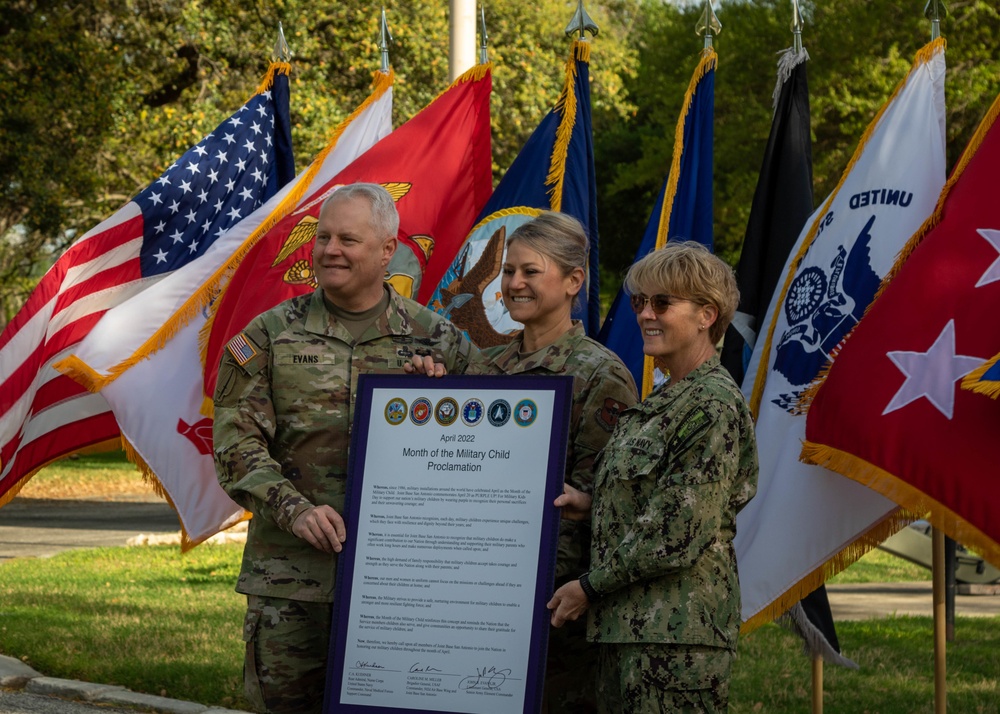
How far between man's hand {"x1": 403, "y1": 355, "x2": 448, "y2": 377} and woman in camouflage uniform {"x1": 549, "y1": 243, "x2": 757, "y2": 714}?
1.88ft

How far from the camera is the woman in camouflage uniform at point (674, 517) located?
284cm

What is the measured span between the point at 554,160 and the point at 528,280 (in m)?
2.55

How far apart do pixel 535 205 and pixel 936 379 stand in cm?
232

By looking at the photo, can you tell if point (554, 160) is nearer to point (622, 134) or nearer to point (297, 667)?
point (297, 667)

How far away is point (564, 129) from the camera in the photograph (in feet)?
19.1

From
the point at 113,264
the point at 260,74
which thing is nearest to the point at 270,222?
the point at 113,264

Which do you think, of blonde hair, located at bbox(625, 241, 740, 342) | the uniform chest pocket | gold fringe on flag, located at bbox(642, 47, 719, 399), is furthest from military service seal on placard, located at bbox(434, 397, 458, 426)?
gold fringe on flag, located at bbox(642, 47, 719, 399)

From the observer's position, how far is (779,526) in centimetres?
458

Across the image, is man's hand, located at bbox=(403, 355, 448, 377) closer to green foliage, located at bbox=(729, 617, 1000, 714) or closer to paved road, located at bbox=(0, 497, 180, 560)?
green foliage, located at bbox=(729, 617, 1000, 714)

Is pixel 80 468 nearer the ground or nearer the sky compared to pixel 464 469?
nearer the sky

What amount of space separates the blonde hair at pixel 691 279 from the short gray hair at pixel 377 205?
0.83 m

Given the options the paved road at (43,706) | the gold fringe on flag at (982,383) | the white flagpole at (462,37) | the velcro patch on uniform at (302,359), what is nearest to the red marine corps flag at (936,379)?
the gold fringe on flag at (982,383)

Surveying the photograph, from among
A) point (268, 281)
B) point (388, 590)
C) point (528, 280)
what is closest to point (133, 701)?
point (268, 281)

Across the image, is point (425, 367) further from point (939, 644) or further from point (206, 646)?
point (206, 646)
